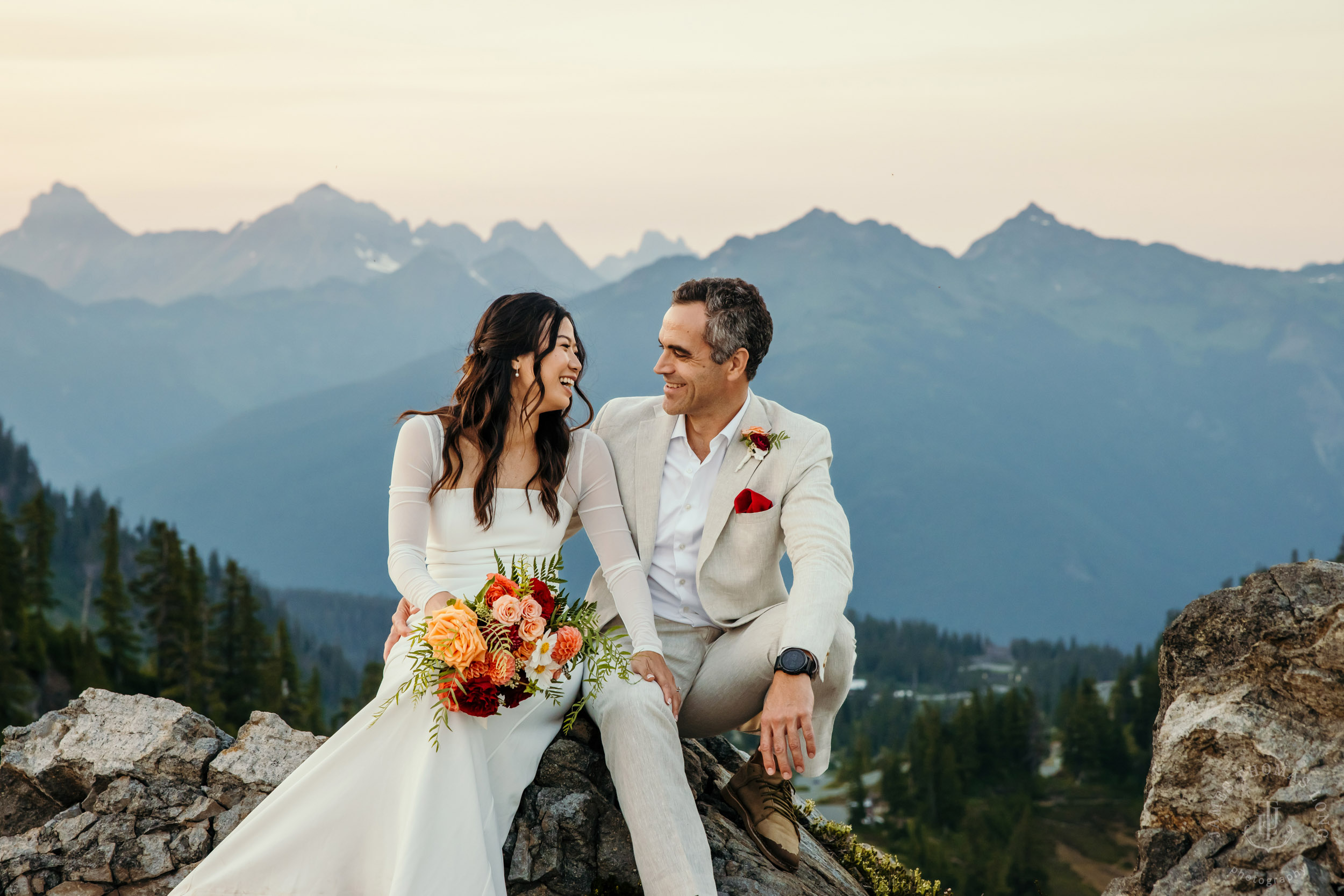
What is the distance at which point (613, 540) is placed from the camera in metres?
6.81

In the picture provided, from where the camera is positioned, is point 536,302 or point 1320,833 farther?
point 536,302

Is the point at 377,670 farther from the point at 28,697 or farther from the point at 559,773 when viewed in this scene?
the point at 559,773

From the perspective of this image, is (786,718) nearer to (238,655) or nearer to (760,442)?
(760,442)

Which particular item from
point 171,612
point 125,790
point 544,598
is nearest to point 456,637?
point 544,598

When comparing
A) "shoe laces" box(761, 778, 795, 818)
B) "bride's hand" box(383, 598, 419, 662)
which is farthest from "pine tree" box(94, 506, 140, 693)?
"shoe laces" box(761, 778, 795, 818)

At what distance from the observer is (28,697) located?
70500mm

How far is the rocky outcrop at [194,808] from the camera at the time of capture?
6273 mm

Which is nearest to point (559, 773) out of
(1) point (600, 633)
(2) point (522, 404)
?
(1) point (600, 633)

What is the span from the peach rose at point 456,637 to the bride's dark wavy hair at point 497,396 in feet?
3.91

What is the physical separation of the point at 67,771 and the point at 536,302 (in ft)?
14.9

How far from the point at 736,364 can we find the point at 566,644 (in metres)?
2.33

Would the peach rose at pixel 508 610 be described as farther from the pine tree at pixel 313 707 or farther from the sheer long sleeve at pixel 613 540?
the pine tree at pixel 313 707

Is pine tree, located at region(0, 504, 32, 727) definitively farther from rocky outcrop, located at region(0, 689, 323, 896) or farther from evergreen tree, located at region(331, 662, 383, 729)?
rocky outcrop, located at region(0, 689, 323, 896)

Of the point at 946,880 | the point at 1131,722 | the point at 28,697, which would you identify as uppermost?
Result: the point at 28,697
